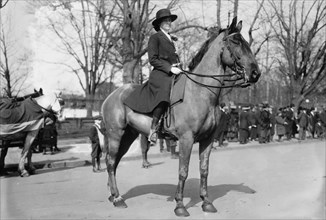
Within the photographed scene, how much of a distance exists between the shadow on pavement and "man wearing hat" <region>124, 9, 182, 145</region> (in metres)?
1.60

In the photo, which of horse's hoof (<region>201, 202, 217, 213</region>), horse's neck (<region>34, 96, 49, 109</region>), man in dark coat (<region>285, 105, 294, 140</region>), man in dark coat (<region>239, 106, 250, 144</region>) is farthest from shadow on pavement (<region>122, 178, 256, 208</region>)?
man in dark coat (<region>285, 105, 294, 140</region>)

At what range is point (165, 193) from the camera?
809 cm

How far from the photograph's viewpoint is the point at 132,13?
64.5ft

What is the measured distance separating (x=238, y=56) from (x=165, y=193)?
131 inches

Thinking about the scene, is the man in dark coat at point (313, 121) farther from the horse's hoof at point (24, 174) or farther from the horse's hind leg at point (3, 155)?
the horse's hind leg at point (3, 155)

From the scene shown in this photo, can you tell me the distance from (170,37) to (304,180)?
493 cm

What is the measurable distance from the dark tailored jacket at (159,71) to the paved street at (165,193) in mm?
1900

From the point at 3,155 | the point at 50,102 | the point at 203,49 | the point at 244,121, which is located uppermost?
the point at 203,49

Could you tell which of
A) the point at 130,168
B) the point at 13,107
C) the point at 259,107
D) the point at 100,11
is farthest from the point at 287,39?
the point at 13,107

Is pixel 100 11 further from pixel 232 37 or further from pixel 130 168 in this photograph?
pixel 232 37

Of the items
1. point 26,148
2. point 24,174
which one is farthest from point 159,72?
point 24,174

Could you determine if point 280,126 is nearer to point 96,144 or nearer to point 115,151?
point 96,144

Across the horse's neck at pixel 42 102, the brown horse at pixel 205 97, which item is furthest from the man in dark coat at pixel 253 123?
the brown horse at pixel 205 97

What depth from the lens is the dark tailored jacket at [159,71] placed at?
6.72 meters
